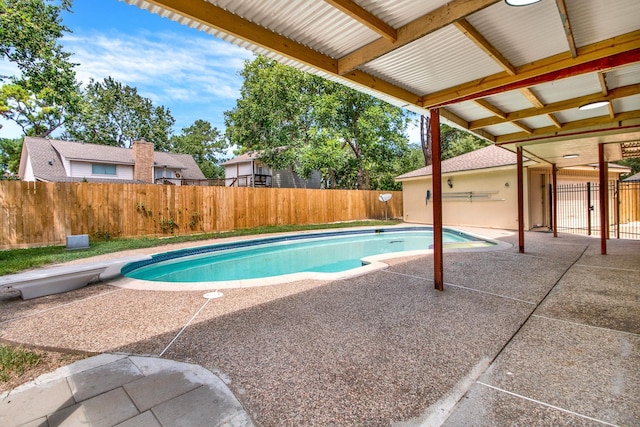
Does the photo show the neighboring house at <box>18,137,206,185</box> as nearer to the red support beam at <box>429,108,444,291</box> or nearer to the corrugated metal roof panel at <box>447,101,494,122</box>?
the corrugated metal roof panel at <box>447,101,494,122</box>

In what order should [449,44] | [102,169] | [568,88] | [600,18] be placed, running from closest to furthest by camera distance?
[600,18], [449,44], [568,88], [102,169]

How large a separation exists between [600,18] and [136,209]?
11.7 m

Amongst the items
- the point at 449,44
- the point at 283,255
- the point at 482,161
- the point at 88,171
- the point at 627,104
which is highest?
the point at 88,171

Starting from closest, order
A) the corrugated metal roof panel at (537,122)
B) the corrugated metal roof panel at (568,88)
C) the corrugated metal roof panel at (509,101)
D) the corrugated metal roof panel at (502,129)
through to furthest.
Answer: the corrugated metal roof panel at (568,88) < the corrugated metal roof panel at (509,101) < the corrugated metal roof panel at (537,122) < the corrugated metal roof panel at (502,129)

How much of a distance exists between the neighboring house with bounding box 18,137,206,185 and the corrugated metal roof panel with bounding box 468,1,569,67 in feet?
60.9

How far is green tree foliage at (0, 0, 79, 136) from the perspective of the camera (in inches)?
375

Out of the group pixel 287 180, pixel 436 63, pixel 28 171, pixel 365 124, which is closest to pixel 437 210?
pixel 436 63

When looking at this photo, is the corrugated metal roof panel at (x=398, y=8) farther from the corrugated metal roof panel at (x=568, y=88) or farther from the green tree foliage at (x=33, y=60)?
the green tree foliage at (x=33, y=60)

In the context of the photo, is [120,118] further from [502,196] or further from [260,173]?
[502,196]

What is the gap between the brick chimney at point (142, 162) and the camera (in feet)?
64.0

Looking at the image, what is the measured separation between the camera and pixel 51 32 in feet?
35.2

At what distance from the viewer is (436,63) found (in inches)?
137

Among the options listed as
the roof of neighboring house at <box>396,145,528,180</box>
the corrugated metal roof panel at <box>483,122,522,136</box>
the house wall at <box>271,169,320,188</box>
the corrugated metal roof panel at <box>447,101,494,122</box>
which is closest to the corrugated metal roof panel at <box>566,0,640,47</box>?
the corrugated metal roof panel at <box>447,101,494,122</box>

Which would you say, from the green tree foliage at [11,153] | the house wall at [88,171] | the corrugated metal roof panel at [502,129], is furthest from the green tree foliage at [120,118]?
the corrugated metal roof panel at [502,129]
